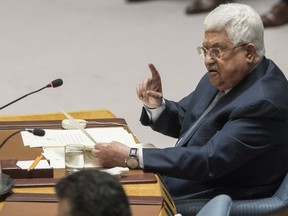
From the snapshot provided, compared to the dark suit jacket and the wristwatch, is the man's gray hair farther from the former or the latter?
the wristwatch

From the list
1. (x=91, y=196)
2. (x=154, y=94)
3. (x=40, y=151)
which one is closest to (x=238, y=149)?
(x=154, y=94)

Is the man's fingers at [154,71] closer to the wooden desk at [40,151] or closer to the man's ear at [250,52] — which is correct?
the wooden desk at [40,151]

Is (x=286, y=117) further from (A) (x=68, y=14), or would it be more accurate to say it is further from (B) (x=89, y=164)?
(A) (x=68, y=14)

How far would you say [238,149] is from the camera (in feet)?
9.47

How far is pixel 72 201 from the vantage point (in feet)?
4.46

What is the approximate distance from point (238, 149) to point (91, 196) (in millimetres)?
1586

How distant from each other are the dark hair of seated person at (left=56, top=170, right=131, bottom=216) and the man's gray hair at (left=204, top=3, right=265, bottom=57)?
5.50 feet

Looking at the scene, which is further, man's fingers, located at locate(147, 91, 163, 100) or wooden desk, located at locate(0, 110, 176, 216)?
man's fingers, located at locate(147, 91, 163, 100)

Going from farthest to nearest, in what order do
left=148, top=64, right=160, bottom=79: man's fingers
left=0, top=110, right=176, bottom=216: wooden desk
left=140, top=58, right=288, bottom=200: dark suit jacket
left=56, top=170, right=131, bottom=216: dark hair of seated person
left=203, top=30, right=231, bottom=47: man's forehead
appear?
left=148, top=64, right=160, bottom=79: man's fingers < left=203, top=30, right=231, bottom=47: man's forehead < left=140, top=58, right=288, bottom=200: dark suit jacket < left=0, top=110, right=176, bottom=216: wooden desk < left=56, top=170, right=131, bottom=216: dark hair of seated person

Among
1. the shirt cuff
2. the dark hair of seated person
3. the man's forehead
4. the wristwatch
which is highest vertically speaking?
the dark hair of seated person

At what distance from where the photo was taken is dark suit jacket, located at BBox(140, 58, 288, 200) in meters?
2.89

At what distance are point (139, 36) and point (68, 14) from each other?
3.31ft

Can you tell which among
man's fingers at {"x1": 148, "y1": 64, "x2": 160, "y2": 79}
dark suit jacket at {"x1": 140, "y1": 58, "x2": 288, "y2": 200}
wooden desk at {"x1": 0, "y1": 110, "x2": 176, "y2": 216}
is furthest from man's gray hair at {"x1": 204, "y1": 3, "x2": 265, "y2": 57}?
wooden desk at {"x1": 0, "y1": 110, "x2": 176, "y2": 216}

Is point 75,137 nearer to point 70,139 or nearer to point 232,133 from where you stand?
point 70,139
